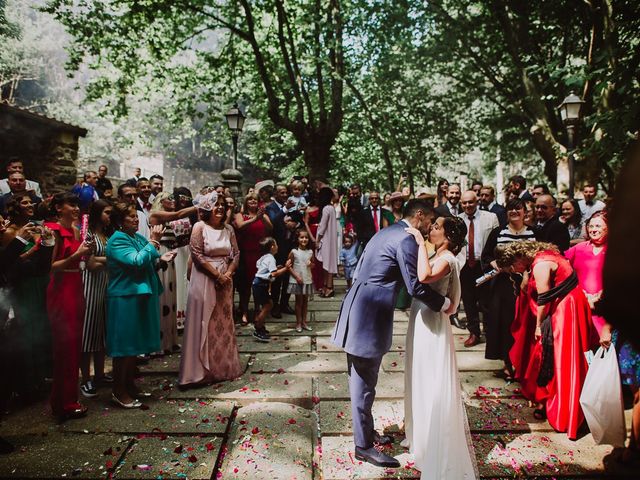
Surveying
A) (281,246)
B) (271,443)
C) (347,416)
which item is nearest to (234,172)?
(281,246)

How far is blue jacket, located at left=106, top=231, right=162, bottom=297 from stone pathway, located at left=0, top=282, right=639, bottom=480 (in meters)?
1.13

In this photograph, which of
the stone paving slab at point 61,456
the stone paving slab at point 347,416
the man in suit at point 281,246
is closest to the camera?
the stone paving slab at point 61,456

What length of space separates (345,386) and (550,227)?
3278 millimetres

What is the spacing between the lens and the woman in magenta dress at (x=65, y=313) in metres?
3.62

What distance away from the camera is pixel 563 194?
1069 cm

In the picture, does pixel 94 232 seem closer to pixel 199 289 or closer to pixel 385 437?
pixel 199 289

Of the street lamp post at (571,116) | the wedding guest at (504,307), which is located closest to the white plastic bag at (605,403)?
the wedding guest at (504,307)

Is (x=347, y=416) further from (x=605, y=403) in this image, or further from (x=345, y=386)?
(x=605, y=403)

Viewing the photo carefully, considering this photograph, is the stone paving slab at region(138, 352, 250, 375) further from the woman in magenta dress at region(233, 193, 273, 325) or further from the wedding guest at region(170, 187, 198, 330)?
the woman in magenta dress at region(233, 193, 273, 325)

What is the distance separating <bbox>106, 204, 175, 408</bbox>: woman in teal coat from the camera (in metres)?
3.83

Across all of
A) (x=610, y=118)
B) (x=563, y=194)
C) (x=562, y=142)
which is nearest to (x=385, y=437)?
(x=610, y=118)

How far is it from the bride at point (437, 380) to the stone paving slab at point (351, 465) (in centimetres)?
10

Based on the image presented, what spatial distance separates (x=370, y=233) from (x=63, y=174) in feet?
24.3

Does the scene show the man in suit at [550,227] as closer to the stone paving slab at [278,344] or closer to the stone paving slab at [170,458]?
the stone paving slab at [278,344]
